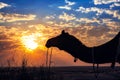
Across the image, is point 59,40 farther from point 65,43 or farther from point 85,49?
point 85,49

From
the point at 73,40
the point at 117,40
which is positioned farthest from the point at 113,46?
the point at 73,40

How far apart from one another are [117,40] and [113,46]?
0.73 feet

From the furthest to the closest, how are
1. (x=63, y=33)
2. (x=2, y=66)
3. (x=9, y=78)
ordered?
(x=9, y=78) < (x=2, y=66) < (x=63, y=33)

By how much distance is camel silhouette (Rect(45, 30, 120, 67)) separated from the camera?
12406 millimetres

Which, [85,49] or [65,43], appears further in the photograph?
[85,49]

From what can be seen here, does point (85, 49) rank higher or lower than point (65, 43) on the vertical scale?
lower

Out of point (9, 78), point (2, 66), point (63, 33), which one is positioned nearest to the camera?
point (63, 33)

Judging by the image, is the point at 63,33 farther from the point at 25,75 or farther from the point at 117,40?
the point at 25,75

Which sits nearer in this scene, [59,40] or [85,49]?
[59,40]

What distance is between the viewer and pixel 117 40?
1273 cm

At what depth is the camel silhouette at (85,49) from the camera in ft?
40.7

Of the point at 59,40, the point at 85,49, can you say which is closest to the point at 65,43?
the point at 59,40

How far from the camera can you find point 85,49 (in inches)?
500

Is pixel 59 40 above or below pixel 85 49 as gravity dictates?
above
